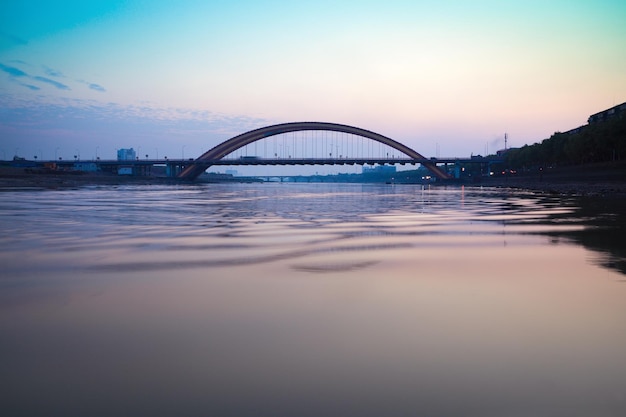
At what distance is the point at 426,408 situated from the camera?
278 cm

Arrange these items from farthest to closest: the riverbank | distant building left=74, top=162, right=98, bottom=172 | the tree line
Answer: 1. distant building left=74, top=162, right=98, bottom=172
2. the tree line
3. the riverbank

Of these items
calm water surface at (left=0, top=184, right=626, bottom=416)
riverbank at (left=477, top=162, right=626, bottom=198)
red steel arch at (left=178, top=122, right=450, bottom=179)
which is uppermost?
red steel arch at (left=178, top=122, right=450, bottom=179)

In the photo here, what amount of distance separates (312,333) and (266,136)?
105396 mm

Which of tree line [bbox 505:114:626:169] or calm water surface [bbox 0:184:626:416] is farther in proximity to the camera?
tree line [bbox 505:114:626:169]

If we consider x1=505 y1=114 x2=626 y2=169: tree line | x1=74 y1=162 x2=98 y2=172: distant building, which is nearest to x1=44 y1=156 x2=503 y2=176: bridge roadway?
x1=74 y1=162 x2=98 y2=172: distant building

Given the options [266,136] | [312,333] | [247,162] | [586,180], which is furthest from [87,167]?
[312,333]

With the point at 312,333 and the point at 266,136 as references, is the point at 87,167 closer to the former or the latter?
the point at 266,136

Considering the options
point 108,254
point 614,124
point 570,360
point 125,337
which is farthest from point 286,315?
point 614,124

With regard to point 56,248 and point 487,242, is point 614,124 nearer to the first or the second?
point 487,242

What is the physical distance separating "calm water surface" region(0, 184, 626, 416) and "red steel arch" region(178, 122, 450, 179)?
9104 cm

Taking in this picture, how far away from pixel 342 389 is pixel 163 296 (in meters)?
2.92

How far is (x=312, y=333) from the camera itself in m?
4.08

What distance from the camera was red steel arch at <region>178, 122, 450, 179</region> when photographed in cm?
9731

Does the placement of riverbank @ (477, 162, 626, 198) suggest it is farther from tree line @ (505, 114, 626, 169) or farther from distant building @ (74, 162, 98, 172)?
distant building @ (74, 162, 98, 172)
